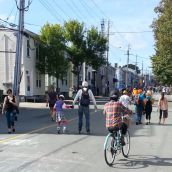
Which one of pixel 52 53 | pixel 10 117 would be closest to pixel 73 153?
pixel 10 117

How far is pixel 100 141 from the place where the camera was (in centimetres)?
1459

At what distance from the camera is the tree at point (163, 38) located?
145ft

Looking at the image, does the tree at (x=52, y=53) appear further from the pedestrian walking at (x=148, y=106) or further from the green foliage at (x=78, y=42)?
the pedestrian walking at (x=148, y=106)

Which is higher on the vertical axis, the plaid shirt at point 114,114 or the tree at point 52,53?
the tree at point 52,53

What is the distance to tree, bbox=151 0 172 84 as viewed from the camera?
44156mm

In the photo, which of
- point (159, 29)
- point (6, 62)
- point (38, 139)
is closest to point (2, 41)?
point (6, 62)

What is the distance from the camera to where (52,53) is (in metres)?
49.3

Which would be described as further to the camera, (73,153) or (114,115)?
(73,153)

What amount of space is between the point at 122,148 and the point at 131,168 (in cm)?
105

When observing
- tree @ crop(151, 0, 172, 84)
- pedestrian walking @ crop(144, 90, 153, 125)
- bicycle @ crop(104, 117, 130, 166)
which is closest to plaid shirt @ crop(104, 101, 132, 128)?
bicycle @ crop(104, 117, 130, 166)

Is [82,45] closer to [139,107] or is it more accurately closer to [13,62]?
[13,62]

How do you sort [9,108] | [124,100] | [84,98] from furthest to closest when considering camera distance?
[124,100] < [9,108] < [84,98]

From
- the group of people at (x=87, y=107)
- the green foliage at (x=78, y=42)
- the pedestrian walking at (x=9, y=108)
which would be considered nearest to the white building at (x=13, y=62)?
the green foliage at (x=78, y=42)

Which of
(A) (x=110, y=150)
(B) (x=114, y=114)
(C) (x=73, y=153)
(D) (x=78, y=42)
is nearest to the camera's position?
(A) (x=110, y=150)
